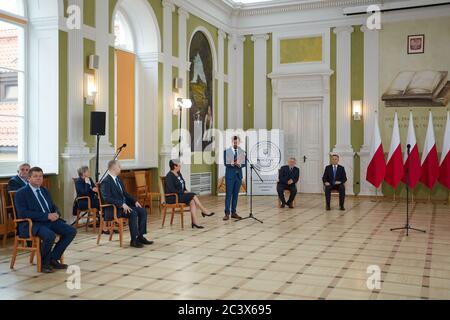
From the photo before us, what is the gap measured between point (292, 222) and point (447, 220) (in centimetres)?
293

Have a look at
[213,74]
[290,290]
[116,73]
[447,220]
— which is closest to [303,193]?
[213,74]

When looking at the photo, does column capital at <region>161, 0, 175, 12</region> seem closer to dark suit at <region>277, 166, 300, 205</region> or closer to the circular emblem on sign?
the circular emblem on sign

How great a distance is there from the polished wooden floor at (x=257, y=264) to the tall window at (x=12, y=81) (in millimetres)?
1866

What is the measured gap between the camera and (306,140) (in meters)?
14.2

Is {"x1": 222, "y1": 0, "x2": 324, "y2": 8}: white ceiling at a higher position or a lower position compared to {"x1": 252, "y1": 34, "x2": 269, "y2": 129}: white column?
higher

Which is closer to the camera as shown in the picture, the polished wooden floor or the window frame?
the polished wooden floor

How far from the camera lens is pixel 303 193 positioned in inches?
557

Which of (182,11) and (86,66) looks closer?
(86,66)

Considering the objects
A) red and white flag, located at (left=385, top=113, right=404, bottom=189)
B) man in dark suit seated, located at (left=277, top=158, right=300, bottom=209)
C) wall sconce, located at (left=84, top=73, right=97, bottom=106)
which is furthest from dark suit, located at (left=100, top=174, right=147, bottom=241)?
red and white flag, located at (left=385, top=113, right=404, bottom=189)

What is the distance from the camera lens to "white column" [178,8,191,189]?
38.7 ft

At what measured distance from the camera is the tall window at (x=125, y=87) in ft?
34.2

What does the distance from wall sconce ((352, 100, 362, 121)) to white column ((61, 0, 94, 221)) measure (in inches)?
299

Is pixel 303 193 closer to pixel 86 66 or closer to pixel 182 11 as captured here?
pixel 182 11

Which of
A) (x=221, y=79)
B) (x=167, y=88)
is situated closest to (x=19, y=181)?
(x=167, y=88)
